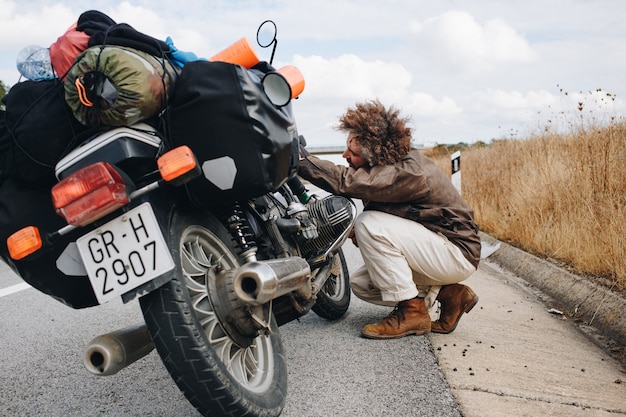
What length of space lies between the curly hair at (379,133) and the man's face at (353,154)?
29mm

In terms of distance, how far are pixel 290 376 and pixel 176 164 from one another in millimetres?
1602

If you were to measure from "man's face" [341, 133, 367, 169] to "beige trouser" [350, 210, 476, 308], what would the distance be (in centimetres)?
33

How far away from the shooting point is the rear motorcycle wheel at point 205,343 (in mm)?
2381

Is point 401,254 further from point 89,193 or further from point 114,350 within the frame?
point 89,193

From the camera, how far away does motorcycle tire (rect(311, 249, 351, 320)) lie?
448cm

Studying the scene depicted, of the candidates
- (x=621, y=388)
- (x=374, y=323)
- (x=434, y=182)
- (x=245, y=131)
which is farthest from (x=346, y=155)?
(x=621, y=388)

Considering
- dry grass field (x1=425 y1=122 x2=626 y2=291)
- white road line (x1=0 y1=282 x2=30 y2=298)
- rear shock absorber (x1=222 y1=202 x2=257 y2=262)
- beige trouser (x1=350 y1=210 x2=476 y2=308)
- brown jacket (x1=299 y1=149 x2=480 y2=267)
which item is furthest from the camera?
white road line (x1=0 y1=282 x2=30 y2=298)

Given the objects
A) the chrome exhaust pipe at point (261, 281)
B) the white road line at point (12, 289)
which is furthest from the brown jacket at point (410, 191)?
the white road line at point (12, 289)

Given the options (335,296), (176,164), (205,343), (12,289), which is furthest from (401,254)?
(12,289)

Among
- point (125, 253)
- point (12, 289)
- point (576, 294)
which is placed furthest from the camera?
point (12, 289)

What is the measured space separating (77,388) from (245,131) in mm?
1737

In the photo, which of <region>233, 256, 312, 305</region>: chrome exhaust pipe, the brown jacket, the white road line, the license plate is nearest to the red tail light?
the license plate

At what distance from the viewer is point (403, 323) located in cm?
425

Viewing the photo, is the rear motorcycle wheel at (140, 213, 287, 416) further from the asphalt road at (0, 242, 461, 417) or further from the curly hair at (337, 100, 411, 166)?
the curly hair at (337, 100, 411, 166)
